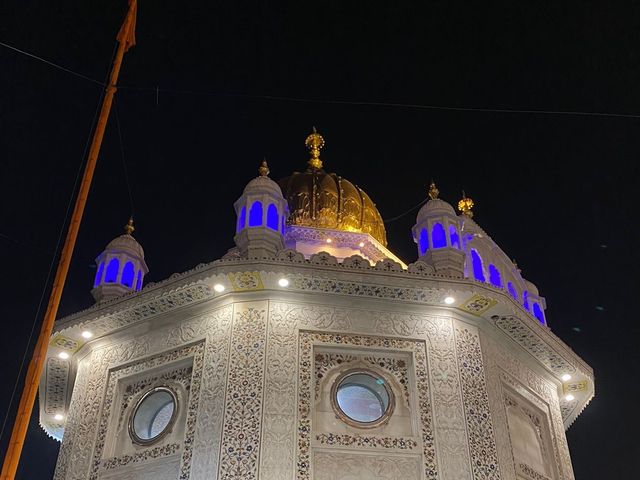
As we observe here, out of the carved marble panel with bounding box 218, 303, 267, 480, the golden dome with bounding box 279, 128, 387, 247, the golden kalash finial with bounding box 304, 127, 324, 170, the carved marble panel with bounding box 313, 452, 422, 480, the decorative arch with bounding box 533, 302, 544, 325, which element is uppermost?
the golden kalash finial with bounding box 304, 127, 324, 170

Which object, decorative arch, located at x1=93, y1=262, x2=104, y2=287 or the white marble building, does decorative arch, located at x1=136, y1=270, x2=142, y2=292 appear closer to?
decorative arch, located at x1=93, y1=262, x2=104, y2=287

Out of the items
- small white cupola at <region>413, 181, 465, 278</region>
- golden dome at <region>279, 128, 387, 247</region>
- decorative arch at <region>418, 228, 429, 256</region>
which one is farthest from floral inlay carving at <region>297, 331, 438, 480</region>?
golden dome at <region>279, 128, 387, 247</region>

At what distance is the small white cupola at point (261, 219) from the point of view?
10.3 metres

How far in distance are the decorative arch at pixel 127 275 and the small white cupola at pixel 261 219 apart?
2569 mm

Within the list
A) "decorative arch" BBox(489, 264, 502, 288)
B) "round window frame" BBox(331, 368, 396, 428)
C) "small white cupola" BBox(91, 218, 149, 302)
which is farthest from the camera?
"decorative arch" BBox(489, 264, 502, 288)

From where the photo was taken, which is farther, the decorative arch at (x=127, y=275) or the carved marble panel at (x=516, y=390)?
the decorative arch at (x=127, y=275)

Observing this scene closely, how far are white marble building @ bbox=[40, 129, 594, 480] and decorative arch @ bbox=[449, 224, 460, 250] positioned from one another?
0.07 ft

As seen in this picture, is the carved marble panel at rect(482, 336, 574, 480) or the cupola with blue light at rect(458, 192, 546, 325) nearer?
the carved marble panel at rect(482, 336, 574, 480)

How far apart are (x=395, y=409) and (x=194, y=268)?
11.2 feet

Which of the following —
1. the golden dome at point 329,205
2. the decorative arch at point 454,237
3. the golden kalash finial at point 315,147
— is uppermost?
the golden kalash finial at point 315,147

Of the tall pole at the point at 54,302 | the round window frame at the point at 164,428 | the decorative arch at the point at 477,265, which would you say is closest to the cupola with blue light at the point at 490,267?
the decorative arch at the point at 477,265

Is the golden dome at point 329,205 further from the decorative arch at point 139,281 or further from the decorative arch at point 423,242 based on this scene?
the decorative arch at point 139,281

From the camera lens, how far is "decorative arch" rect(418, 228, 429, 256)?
11109mm

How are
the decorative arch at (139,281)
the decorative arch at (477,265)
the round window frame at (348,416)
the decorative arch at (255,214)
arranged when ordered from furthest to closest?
the decorative arch at (139,281), the decorative arch at (477,265), the decorative arch at (255,214), the round window frame at (348,416)
